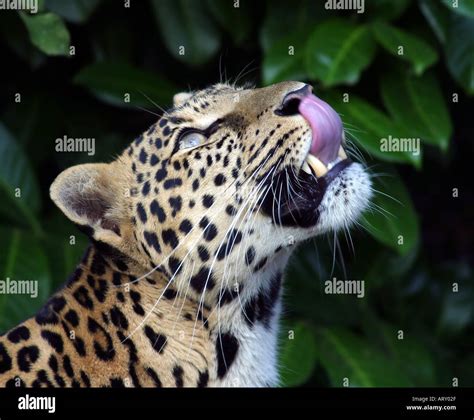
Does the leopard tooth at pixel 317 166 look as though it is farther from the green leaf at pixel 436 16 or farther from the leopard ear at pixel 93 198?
the green leaf at pixel 436 16

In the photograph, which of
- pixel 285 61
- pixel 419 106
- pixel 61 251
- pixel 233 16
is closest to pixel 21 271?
pixel 61 251

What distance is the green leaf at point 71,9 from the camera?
5551mm

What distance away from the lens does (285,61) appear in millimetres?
5371

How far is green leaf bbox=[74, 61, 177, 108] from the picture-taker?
5.64 meters

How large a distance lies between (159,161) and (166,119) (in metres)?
0.19

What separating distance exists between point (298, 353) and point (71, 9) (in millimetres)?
2325

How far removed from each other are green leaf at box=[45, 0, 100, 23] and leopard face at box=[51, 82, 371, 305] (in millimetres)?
2161

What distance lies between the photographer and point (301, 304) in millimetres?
6004

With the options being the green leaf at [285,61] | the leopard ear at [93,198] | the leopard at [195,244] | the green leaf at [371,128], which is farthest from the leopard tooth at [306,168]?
the green leaf at [285,61]

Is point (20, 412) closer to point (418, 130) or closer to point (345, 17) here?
point (418, 130)

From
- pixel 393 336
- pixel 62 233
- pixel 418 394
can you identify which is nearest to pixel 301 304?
pixel 393 336

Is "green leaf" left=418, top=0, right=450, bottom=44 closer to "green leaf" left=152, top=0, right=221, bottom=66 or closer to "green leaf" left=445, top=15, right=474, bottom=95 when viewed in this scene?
"green leaf" left=445, top=15, right=474, bottom=95

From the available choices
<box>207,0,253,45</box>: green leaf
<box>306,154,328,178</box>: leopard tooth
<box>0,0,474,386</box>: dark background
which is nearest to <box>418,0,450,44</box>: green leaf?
<box>0,0,474,386</box>: dark background

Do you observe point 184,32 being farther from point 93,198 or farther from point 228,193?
point 228,193
